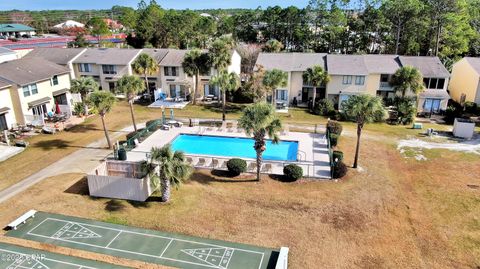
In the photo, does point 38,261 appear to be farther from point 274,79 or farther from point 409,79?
point 409,79

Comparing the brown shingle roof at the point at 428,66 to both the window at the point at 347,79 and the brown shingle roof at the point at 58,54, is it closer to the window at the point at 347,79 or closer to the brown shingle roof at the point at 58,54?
the window at the point at 347,79

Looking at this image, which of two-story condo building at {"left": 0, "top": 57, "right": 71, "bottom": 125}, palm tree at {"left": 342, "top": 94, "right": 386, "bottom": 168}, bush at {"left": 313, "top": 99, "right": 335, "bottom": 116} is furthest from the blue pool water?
two-story condo building at {"left": 0, "top": 57, "right": 71, "bottom": 125}

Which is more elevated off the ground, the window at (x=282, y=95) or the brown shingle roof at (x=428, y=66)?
the brown shingle roof at (x=428, y=66)

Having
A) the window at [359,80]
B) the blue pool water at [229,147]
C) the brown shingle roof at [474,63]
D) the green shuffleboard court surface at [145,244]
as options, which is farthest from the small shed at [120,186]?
the brown shingle roof at [474,63]

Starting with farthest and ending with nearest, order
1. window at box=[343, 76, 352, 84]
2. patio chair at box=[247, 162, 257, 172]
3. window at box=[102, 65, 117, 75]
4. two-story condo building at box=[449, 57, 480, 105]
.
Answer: window at box=[102, 65, 117, 75] < window at box=[343, 76, 352, 84] < two-story condo building at box=[449, 57, 480, 105] < patio chair at box=[247, 162, 257, 172]

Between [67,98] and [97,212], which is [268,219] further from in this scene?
[67,98]

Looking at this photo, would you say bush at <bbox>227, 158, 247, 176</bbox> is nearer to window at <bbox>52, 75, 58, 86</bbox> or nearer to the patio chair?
the patio chair

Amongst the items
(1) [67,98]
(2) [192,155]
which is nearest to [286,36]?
(1) [67,98]
